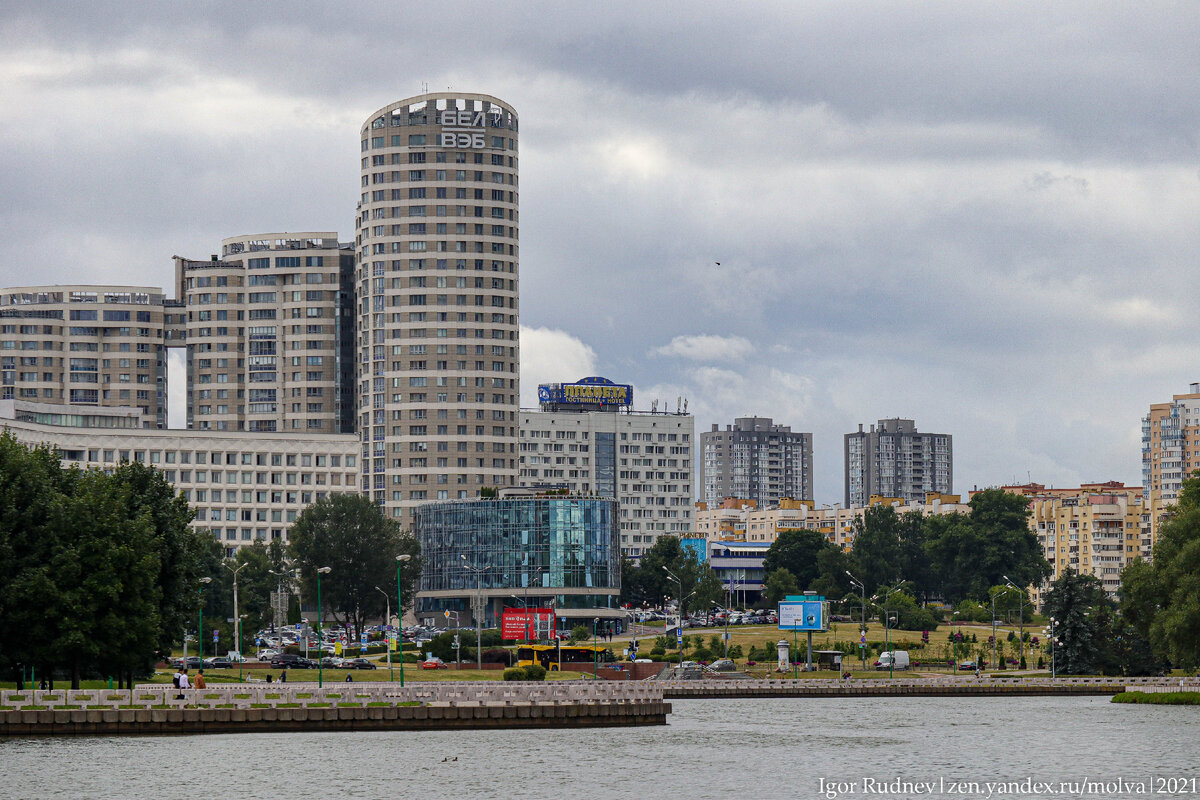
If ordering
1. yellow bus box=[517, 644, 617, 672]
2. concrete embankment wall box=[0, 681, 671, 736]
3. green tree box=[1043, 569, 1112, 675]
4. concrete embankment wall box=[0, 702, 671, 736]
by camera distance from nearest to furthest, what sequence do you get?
concrete embankment wall box=[0, 702, 671, 736]
concrete embankment wall box=[0, 681, 671, 736]
green tree box=[1043, 569, 1112, 675]
yellow bus box=[517, 644, 617, 672]

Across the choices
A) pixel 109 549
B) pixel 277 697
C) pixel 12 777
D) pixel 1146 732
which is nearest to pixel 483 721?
pixel 277 697

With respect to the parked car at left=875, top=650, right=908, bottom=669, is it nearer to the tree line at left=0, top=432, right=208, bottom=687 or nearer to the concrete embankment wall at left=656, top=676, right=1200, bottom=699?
the concrete embankment wall at left=656, top=676, right=1200, bottom=699

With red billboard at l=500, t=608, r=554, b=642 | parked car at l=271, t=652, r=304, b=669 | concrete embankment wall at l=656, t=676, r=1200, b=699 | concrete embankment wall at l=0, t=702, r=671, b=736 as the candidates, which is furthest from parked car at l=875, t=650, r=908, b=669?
concrete embankment wall at l=0, t=702, r=671, b=736

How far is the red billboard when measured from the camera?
546 ft

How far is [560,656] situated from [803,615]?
2546 cm

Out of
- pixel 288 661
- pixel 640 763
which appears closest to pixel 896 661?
pixel 288 661

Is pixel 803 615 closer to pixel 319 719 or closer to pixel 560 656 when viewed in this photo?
pixel 560 656

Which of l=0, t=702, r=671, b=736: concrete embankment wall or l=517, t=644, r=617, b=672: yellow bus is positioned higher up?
l=0, t=702, r=671, b=736: concrete embankment wall

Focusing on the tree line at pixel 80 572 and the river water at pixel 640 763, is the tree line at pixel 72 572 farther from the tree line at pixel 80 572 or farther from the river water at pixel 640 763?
the river water at pixel 640 763

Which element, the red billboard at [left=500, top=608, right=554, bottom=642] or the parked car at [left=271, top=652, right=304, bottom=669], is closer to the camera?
the parked car at [left=271, top=652, right=304, bottom=669]

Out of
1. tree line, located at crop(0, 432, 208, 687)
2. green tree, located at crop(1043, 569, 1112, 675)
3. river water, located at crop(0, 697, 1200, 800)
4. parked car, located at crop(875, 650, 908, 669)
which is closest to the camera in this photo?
river water, located at crop(0, 697, 1200, 800)

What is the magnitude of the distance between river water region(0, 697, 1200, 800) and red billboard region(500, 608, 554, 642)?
60253mm

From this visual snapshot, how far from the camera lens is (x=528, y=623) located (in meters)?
167

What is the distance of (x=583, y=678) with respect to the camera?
496ft
